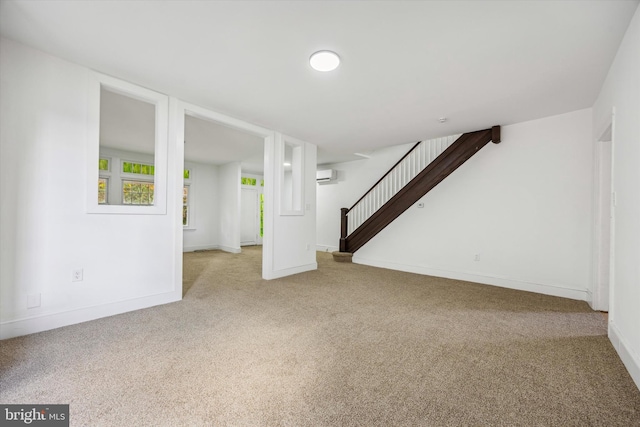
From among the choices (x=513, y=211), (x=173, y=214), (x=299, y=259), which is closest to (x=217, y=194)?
(x=299, y=259)

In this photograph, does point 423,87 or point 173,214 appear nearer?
point 423,87

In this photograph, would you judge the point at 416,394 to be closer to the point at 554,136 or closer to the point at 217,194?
the point at 554,136

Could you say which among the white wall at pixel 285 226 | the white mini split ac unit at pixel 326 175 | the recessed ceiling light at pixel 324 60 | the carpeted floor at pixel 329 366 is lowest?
the carpeted floor at pixel 329 366

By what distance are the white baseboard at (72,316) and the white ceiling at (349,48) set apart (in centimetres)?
239

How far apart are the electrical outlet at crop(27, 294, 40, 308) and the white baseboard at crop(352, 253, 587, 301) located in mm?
5174

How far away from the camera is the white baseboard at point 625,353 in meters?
1.73

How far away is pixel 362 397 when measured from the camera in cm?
157

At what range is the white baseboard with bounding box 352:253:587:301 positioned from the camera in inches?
144

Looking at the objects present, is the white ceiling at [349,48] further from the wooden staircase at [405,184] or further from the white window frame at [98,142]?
the wooden staircase at [405,184]

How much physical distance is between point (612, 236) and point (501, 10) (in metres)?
2.20

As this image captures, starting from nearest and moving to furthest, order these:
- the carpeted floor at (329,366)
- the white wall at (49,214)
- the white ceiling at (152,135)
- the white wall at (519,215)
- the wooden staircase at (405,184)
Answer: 1. the carpeted floor at (329,366)
2. the white wall at (49,214)
3. the white wall at (519,215)
4. the white ceiling at (152,135)
5. the wooden staircase at (405,184)

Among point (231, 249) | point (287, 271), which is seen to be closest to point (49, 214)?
point (287, 271)

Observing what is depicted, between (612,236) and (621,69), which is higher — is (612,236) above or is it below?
below

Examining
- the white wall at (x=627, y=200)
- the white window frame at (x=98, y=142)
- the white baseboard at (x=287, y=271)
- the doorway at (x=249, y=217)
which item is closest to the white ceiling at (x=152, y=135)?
the white window frame at (x=98, y=142)
